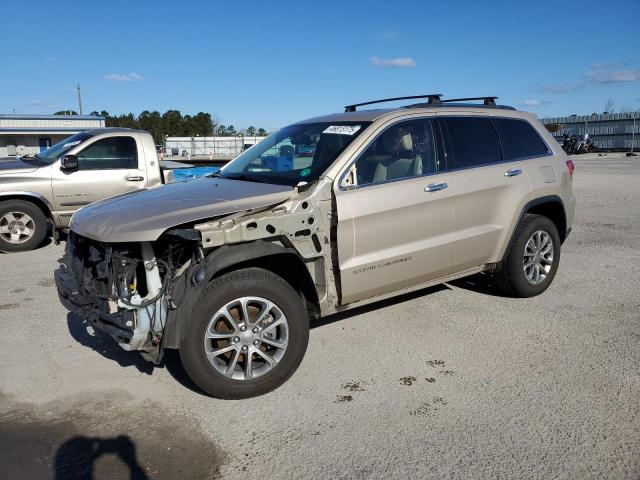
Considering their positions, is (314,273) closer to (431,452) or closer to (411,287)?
(411,287)

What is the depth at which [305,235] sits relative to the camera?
391cm

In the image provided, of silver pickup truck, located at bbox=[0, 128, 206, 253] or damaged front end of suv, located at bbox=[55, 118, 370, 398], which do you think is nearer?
damaged front end of suv, located at bbox=[55, 118, 370, 398]

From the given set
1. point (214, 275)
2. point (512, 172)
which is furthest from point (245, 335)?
point (512, 172)

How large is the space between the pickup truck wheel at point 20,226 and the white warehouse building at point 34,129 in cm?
3492

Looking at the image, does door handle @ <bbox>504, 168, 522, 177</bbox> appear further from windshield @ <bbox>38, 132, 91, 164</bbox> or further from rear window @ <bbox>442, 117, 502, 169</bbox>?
windshield @ <bbox>38, 132, 91, 164</bbox>

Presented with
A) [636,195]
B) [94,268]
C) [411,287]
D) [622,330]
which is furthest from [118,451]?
[636,195]

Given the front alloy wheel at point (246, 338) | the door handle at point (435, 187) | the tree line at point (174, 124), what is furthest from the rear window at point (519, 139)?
the tree line at point (174, 124)

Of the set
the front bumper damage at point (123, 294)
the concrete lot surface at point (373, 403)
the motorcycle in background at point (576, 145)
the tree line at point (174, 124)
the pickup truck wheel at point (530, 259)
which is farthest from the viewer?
the tree line at point (174, 124)

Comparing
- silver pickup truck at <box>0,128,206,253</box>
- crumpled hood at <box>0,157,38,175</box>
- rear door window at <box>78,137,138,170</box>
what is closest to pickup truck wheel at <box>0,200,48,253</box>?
silver pickup truck at <box>0,128,206,253</box>

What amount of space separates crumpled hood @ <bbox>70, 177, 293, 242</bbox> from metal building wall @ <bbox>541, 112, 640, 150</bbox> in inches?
1812

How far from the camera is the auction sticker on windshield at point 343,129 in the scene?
453 cm

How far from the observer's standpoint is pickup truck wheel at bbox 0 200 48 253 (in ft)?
26.9

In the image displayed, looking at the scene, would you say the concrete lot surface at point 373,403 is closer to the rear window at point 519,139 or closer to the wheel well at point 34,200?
the rear window at point 519,139

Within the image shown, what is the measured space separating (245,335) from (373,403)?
0.93 metres
